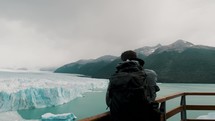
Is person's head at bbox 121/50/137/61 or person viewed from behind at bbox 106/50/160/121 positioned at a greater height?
person's head at bbox 121/50/137/61

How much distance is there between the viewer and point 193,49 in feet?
526

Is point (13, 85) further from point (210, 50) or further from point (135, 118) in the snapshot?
point (210, 50)

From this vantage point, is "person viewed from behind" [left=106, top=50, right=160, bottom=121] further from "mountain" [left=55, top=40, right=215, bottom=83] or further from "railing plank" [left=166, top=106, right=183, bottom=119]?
"mountain" [left=55, top=40, right=215, bottom=83]

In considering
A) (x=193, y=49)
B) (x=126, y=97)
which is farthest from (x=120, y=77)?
(x=193, y=49)

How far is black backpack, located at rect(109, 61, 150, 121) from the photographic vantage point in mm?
2262

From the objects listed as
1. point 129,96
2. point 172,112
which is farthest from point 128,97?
point 172,112

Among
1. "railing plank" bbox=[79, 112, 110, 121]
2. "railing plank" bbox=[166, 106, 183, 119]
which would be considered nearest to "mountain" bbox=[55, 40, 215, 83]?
"railing plank" bbox=[166, 106, 183, 119]

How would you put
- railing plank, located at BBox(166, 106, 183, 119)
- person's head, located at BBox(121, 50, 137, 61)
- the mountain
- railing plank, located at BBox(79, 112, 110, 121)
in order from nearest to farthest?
railing plank, located at BBox(79, 112, 110, 121)
person's head, located at BBox(121, 50, 137, 61)
railing plank, located at BBox(166, 106, 183, 119)
the mountain

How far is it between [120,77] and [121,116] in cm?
32

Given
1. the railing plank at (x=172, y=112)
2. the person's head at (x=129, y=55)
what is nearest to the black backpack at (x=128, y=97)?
the person's head at (x=129, y=55)

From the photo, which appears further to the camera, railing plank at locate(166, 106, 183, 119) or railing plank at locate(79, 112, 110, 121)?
railing plank at locate(166, 106, 183, 119)

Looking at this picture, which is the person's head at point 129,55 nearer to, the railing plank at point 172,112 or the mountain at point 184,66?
the railing plank at point 172,112

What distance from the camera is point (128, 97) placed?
2256mm

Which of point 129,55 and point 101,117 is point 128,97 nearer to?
point 101,117
